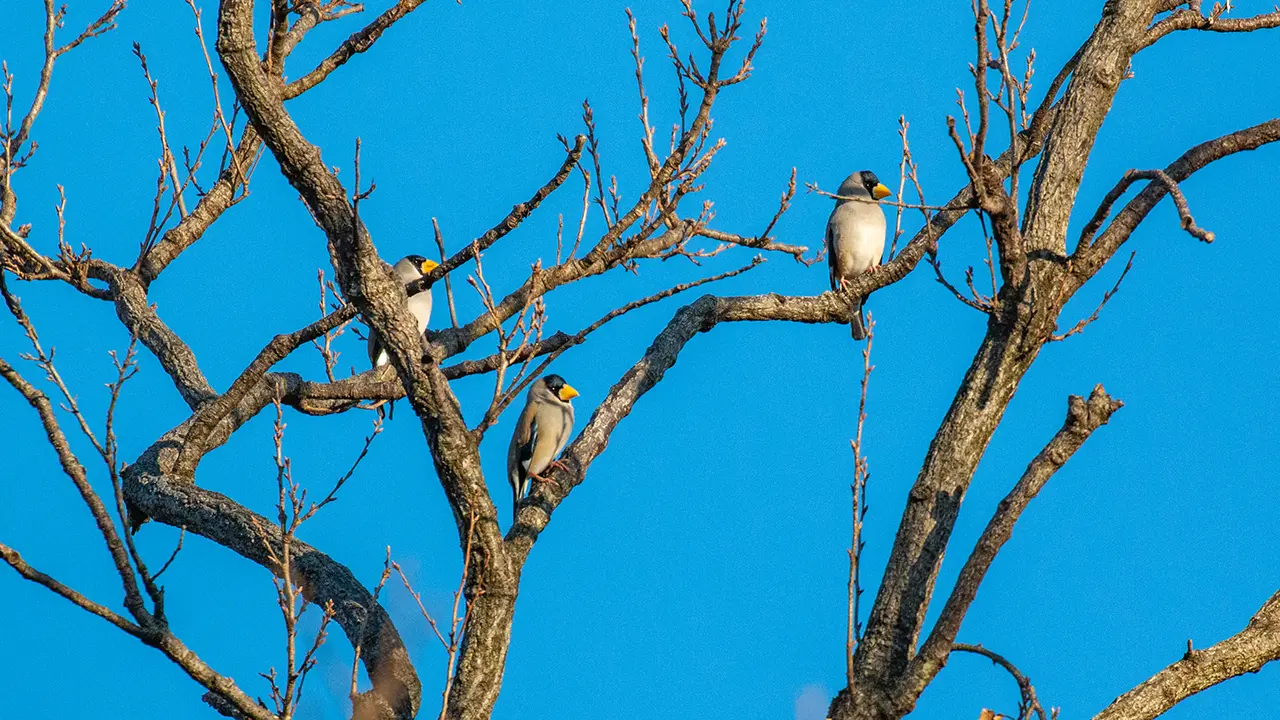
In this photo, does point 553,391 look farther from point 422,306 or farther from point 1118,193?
point 1118,193

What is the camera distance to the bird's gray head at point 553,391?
840 cm

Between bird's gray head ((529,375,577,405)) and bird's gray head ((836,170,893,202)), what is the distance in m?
3.23

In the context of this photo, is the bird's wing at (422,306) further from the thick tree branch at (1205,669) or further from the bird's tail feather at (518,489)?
the thick tree branch at (1205,669)

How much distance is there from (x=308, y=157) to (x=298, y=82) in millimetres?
1856

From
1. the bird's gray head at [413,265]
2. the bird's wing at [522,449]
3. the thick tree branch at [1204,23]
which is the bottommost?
the thick tree branch at [1204,23]

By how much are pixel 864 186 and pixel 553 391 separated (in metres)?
3.59

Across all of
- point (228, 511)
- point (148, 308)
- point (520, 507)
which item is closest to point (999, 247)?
point (520, 507)

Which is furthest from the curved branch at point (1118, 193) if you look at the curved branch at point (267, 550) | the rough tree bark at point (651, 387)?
the curved branch at point (267, 550)

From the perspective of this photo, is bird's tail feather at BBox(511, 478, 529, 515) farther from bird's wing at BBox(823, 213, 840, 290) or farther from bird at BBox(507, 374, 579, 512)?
bird's wing at BBox(823, 213, 840, 290)

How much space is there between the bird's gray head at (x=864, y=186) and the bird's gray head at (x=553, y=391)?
10.6 feet

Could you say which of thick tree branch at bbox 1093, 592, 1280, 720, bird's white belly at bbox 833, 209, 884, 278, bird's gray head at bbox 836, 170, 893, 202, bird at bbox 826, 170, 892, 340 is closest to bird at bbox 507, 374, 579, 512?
bird at bbox 826, 170, 892, 340

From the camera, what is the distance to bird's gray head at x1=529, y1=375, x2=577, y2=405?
840 centimetres

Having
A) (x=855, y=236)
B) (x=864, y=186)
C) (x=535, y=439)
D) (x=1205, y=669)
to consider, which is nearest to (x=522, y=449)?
(x=535, y=439)

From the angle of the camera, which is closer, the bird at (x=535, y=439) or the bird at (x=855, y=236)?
the bird at (x=535, y=439)
